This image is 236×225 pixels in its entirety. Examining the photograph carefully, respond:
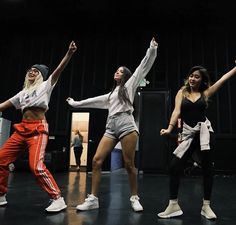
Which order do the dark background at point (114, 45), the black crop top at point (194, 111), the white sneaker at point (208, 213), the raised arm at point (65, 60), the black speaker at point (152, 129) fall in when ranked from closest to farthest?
the white sneaker at point (208, 213)
the black crop top at point (194, 111)
the raised arm at point (65, 60)
the black speaker at point (152, 129)
the dark background at point (114, 45)

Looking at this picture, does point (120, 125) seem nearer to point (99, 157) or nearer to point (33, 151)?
point (99, 157)

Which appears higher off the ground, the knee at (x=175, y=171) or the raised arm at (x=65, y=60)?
the raised arm at (x=65, y=60)

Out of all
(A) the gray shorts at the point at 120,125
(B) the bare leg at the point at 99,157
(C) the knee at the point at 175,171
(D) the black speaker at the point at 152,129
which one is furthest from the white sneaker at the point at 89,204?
(D) the black speaker at the point at 152,129

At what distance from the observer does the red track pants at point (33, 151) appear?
2012 mm

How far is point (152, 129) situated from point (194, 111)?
15.1 feet

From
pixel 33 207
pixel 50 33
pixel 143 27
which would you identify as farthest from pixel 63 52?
pixel 33 207

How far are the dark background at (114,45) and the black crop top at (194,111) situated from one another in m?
5.00

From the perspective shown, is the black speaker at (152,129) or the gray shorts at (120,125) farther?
the black speaker at (152,129)

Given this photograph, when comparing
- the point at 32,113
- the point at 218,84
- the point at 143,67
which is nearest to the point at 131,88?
the point at 143,67

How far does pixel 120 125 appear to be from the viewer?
2.17 meters

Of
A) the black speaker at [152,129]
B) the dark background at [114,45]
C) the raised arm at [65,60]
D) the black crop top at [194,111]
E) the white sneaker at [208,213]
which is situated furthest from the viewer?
the dark background at [114,45]

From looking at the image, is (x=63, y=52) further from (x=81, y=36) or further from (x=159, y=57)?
(x=159, y=57)

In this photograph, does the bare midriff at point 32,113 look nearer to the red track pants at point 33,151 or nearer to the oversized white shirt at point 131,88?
Result: the red track pants at point 33,151

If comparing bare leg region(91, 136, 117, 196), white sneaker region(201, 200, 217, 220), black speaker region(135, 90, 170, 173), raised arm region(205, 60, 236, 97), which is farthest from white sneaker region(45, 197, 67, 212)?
black speaker region(135, 90, 170, 173)
